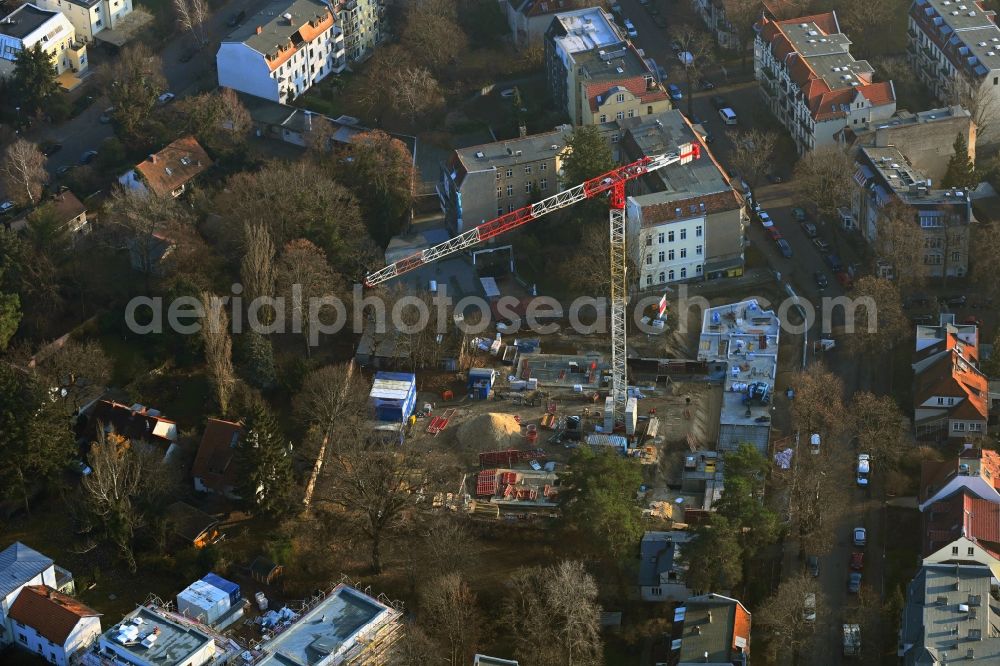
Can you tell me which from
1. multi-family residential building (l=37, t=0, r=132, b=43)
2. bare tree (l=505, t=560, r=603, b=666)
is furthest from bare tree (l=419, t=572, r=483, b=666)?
multi-family residential building (l=37, t=0, r=132, b=43)

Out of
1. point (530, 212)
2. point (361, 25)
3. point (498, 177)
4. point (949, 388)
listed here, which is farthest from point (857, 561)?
point (361, 25)

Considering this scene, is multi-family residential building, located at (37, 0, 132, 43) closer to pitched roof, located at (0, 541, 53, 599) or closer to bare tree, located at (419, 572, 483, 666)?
pitched roof, located at (0, 541, 53, 599)

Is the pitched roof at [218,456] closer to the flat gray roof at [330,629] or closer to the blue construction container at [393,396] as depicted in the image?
the blue construction container at [393,396]

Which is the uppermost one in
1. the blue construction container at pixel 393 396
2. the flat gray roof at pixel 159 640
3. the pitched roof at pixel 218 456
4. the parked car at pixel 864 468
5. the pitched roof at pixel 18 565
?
the pitched roof at pixel 18 565

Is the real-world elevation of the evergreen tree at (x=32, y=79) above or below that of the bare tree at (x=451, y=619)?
above

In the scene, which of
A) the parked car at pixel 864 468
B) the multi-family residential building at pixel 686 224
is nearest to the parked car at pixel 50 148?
Answer: the multi-family residential building at pixel 686 224

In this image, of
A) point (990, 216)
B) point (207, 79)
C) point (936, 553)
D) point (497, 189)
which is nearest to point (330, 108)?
point (207, 79)

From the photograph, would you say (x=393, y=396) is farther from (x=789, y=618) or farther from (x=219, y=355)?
(x=789, y=618)

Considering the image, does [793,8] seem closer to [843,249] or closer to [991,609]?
[843,249]
